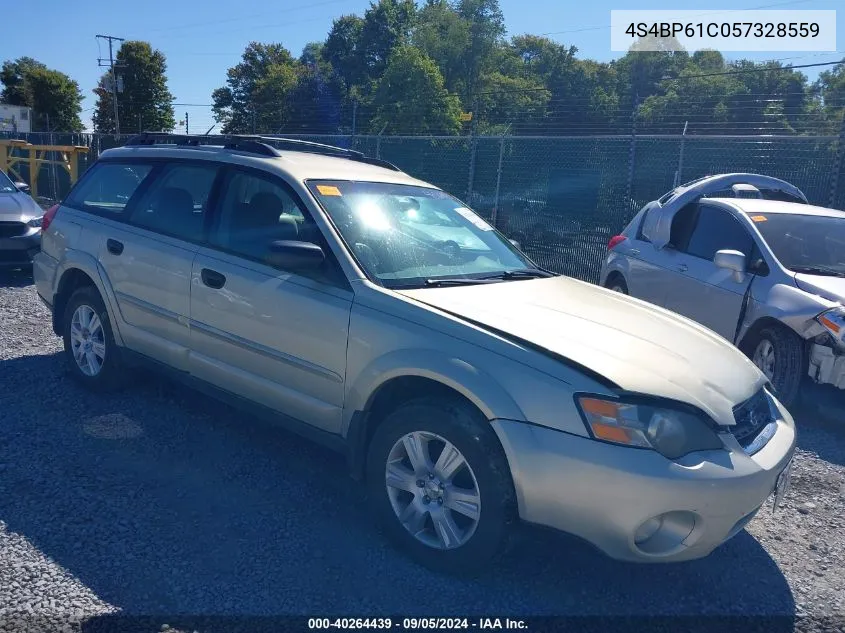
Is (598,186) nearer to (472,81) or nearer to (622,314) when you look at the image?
(622,314)

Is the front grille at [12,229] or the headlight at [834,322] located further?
the front grille at [12,229]

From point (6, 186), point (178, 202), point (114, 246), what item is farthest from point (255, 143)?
point (6, 186)

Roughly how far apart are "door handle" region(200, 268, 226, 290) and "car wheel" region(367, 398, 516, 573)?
4.43ft

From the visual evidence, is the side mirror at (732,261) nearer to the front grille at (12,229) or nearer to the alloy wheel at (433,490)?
the alloy wheel at (433,490)

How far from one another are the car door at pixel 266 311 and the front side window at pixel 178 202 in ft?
0.62

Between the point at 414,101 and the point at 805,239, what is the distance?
86.4 feet

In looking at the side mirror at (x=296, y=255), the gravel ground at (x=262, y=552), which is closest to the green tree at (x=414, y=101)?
the gravel ground at (x=262, y=552)

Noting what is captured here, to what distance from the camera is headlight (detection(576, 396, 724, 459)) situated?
9.24 ft

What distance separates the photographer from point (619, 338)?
3328 millimetres

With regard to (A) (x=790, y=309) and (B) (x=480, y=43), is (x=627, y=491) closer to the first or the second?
(A) (x=790, y=309)

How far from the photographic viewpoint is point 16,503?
3621 millimetres

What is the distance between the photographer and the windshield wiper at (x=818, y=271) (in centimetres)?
591

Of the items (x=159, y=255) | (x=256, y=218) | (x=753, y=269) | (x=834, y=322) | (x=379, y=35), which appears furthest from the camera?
(x=379, y=35)

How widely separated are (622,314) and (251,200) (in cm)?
214
